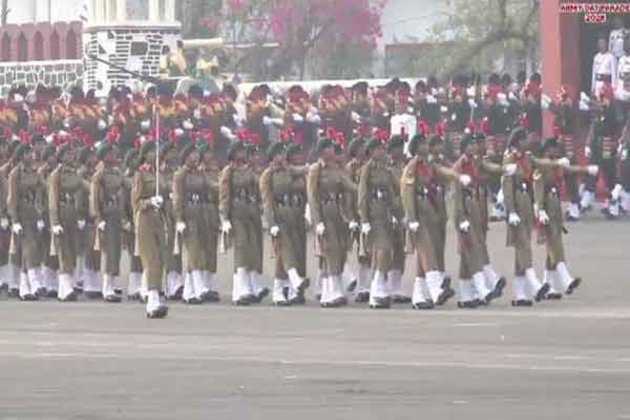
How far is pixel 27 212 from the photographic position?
3158 cm

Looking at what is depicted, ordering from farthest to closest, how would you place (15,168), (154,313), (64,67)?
(64,67)
(15,168)
(154,313)

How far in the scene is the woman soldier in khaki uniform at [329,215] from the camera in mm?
28656

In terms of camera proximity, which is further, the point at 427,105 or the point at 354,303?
the point at 427,105

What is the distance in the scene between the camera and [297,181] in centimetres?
2934

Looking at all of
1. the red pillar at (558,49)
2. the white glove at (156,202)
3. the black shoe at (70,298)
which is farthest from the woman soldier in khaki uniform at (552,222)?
the red pillar at (558,49)

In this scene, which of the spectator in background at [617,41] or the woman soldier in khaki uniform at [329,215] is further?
the spectator in background at [617,41]

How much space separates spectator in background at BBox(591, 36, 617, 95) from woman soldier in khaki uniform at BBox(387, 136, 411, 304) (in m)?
11.1

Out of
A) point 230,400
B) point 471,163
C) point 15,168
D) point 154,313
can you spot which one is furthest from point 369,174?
point 230,400

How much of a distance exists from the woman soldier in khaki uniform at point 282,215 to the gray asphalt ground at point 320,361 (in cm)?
36

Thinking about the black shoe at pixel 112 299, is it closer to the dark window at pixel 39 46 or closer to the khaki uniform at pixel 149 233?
the khaki uniform at pixel 149 233

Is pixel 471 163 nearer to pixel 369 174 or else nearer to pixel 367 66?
pixel 369 174

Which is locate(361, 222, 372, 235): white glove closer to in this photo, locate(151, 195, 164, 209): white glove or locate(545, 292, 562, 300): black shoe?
locate(545, 292, 562, 300): black shoe

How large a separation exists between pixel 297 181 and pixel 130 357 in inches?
266

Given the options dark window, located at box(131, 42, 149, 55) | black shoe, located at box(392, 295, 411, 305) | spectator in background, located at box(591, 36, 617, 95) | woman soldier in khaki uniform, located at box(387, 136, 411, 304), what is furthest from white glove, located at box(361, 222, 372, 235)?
dark window, located at box(131, 42, 149, 55)
